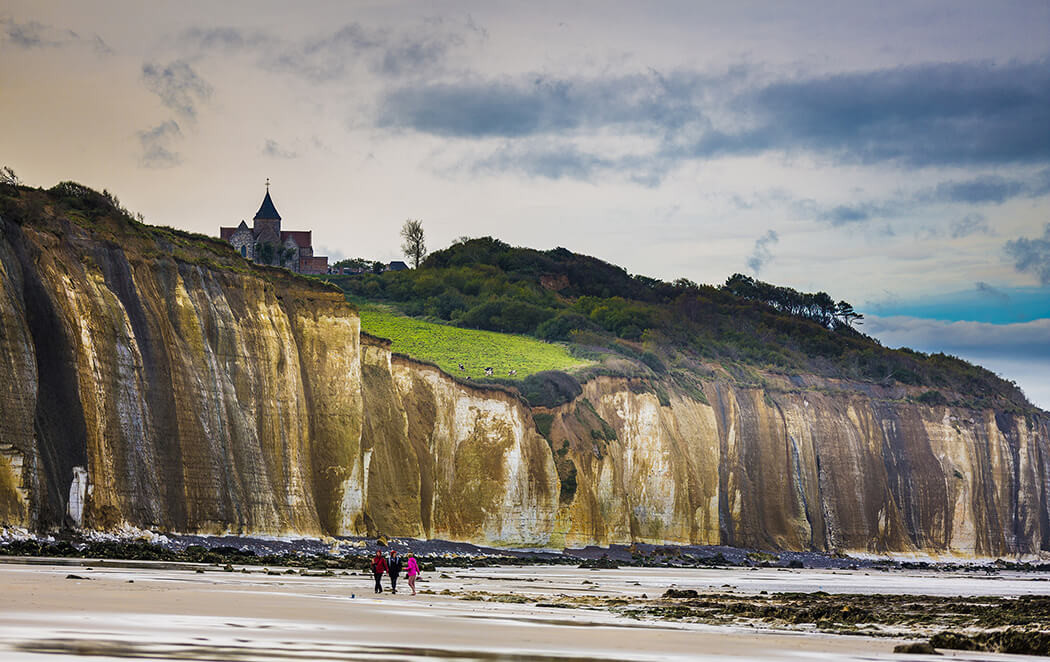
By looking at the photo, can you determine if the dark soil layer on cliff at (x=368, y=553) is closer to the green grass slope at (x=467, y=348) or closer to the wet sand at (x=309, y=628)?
the wet sand at (x=309, y=628)

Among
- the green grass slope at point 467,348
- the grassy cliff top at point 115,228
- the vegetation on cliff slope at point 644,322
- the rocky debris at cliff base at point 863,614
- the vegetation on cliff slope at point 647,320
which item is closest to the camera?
the rocky debris at cliff base at point 863,614

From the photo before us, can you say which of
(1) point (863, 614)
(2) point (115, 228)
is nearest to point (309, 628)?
(1) point (863, 614)

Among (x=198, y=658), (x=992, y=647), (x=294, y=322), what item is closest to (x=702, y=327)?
(x=294, y=322)

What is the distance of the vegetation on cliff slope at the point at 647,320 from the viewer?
338 ft

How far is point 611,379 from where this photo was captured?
3127 inches

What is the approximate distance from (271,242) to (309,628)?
370 feet

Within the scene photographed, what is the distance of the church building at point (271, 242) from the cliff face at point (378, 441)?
2055 inches

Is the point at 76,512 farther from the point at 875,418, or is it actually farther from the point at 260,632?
the point at 875,418

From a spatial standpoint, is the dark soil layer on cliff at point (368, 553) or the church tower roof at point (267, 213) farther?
the church tower roof at point (267, 213)

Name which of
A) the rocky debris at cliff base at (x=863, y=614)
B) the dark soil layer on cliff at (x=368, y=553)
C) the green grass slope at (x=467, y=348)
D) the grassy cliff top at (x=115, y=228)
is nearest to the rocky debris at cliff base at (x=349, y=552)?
the dark soil layer on cliff at (x=368, y=553)

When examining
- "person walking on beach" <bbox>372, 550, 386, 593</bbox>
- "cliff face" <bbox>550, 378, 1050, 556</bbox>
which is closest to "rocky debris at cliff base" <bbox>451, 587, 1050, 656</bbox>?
"person walking on beach" <bbox>372, 550, 386, 593</bbox>

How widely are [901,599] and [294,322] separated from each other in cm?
3046

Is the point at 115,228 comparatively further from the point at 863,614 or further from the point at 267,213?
the point at 267,213

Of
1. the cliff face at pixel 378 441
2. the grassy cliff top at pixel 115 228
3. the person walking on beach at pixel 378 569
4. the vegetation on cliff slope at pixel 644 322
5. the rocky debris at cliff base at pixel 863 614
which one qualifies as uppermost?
the vegetation on cliff slope at pixel 644 322
